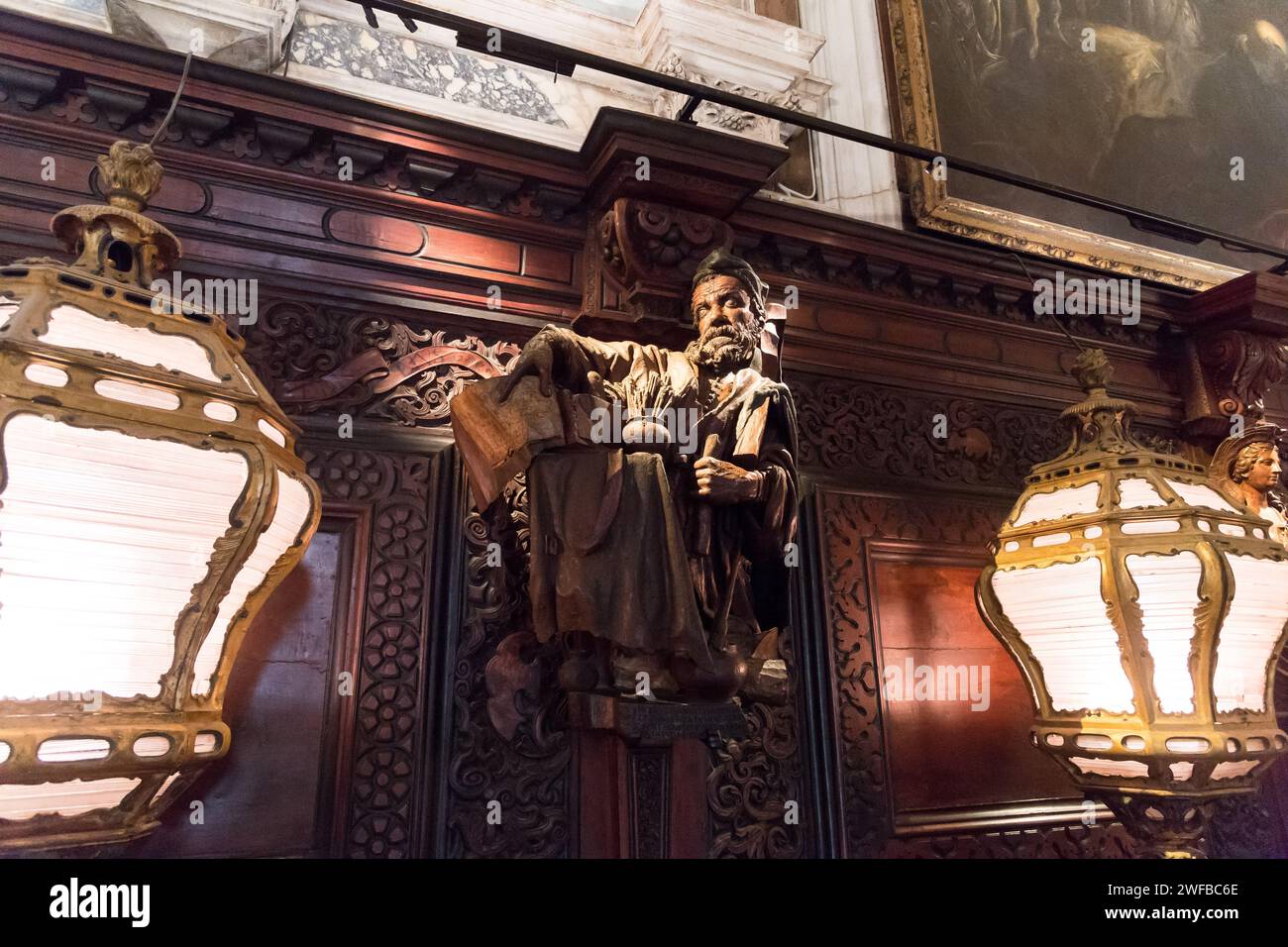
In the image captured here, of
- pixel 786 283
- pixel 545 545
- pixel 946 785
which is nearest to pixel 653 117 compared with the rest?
pixel 786 283

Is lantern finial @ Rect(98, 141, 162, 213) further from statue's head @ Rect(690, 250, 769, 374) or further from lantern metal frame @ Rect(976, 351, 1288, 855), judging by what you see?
lantern metal frame @ Rect(976, 351, 1288, 855)

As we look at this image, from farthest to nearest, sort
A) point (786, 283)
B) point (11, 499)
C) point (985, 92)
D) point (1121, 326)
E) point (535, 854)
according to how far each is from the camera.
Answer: point (985, 92)
point (1121, 326)
point (786, 283)
point (535, 854)
point (11, 499)

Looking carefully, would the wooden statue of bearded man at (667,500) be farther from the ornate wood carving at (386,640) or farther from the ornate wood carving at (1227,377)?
the ornate wood carving at (1227,377)

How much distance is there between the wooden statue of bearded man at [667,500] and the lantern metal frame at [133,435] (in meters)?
0.55

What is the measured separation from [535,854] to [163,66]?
6.68 feet

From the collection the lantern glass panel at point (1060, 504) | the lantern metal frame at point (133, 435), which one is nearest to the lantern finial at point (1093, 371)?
the lantern glass panel at point (1060, 504)

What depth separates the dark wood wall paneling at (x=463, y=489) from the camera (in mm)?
1840

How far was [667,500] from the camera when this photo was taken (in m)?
1.78

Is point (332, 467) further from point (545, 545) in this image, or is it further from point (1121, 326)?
point (1121, 326)

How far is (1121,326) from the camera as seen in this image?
10.2ft

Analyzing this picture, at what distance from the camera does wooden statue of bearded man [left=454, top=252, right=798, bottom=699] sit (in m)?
1.72

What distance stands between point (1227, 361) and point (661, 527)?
2.57 meters

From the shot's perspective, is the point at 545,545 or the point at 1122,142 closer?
the point at 545,545
